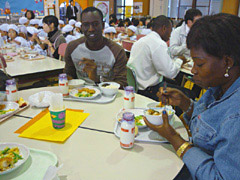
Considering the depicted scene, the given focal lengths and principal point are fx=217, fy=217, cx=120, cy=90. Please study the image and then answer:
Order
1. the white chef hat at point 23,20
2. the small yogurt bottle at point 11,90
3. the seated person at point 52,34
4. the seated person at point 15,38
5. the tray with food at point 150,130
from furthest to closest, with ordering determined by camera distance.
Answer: the white chef hat at point 23,20 < the seated person at point 15,38 < the seated person at point 52,34 < the small yogurt bottle at point 11,90 < the tray with food at point 150,130

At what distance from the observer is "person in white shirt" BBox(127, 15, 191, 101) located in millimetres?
2473

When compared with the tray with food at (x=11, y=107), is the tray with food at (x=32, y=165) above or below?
below

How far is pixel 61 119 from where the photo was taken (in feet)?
4.36

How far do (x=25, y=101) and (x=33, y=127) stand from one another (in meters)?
0.43

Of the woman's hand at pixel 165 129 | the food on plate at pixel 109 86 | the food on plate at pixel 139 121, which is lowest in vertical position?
the food on plate at pixel 139 121

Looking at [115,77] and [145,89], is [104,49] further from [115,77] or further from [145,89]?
[145,89]

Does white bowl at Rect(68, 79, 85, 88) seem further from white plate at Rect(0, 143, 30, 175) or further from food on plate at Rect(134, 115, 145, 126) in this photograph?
white plate at Rect(0, 143, 30, 175)

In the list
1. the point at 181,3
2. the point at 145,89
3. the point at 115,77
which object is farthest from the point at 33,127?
the point at 181,3

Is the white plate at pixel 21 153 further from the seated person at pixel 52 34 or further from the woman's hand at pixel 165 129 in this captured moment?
the seated person at pixel 52 34

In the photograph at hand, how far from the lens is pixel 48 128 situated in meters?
1.35

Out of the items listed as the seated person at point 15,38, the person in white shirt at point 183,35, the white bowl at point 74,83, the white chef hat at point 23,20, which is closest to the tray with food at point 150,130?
the white bowl at point 74,83

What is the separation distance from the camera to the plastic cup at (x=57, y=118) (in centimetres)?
130

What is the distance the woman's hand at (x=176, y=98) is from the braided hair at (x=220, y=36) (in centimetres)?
54

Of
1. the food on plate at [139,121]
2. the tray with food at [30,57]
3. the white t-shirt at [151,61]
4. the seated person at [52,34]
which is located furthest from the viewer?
the seated person at [52,34]
